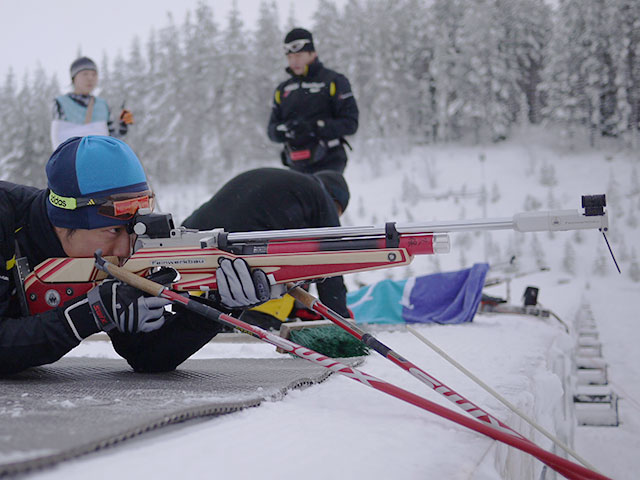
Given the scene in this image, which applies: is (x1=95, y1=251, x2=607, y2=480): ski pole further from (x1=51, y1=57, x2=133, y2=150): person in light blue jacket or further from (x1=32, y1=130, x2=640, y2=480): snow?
(x1=51, y1=57, x2=133, y2=150): person in light blue jacket

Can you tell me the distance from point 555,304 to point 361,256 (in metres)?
5.43

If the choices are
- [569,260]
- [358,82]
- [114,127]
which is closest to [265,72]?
[358,82]

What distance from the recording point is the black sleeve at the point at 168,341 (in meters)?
1.84

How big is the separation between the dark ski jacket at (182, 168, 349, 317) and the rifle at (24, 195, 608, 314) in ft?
3.19

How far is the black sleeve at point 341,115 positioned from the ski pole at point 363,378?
303cm

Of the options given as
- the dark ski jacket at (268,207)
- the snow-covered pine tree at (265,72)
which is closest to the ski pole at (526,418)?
the dark ski jacket at (268,207)

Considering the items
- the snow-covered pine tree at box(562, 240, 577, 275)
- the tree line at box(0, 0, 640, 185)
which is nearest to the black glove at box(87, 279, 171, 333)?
the snow-covered pine tree at box(562, 240, 577, 275)

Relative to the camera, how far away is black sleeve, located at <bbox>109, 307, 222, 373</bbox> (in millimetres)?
1836

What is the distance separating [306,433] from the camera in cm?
121

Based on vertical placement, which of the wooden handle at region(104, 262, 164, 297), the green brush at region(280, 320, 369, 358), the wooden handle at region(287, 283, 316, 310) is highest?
the wooden handle at region(104, 262, 164, 297)

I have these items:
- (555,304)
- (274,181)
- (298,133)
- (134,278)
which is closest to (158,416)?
(134,278)

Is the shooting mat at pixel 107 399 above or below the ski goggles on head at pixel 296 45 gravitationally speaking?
below

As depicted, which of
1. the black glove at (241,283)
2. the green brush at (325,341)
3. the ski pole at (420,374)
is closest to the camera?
the ski pole at (420,374)

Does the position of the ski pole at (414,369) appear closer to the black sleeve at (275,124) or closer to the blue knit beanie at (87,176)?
the blue knit beanie at (87,176)
